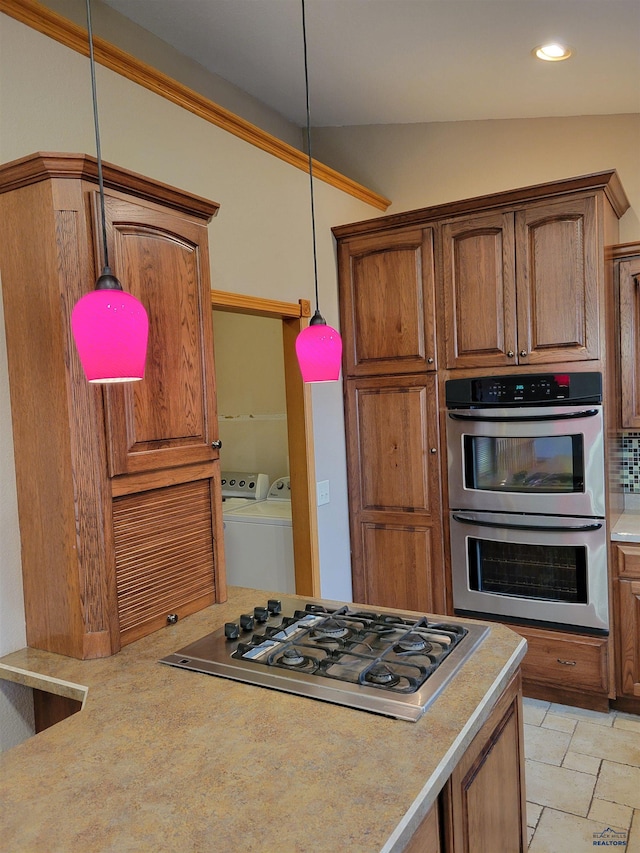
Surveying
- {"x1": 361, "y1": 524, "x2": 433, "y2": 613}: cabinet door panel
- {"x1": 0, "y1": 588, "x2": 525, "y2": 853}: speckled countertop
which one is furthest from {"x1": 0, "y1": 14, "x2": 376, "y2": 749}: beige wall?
{"x1": 0, "y1": 588, "x2": 525, "y2": 853}: speckled countertop

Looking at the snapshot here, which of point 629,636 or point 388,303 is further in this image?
point 388,303

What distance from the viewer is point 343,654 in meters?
Result: 1.59

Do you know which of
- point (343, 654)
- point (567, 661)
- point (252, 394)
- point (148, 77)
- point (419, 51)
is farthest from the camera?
point (252, 394)

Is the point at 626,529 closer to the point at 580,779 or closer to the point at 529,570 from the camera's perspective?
the point at 529,570

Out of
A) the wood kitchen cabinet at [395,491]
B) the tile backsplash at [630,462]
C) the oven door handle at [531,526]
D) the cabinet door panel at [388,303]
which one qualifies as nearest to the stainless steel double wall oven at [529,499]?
the oven door handle at [531,526]

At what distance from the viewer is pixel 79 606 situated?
5.29 feet

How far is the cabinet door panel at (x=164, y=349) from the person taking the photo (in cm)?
167

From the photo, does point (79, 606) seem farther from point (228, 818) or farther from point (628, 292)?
point (628, 292)

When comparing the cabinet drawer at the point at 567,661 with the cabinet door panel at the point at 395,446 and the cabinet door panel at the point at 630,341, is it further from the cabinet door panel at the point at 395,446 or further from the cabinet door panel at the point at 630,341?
the cabinet door panel at the point at 630,341

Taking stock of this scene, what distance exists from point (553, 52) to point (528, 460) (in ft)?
5.69

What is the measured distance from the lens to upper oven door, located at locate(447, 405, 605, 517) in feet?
9.32

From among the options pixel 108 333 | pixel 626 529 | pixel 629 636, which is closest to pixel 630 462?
pixel 626 529

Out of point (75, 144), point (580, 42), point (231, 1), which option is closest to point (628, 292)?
point (580, 42)

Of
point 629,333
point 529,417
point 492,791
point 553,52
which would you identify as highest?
point 553,52
